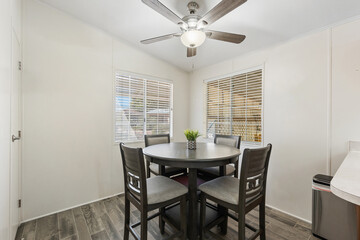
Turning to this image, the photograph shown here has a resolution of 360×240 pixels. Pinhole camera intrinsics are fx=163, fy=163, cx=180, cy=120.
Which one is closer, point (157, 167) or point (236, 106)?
point (157, 167)

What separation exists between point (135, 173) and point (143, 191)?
6.6 inches

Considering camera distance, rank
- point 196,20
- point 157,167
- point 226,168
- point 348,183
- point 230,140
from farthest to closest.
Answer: point 230,140, point 157,167, point 226,168, point 196,20, point 348,183

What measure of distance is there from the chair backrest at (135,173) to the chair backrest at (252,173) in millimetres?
809

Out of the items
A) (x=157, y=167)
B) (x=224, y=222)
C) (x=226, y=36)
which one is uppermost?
(x=226, y=36)

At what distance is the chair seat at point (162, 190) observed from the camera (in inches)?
57.2

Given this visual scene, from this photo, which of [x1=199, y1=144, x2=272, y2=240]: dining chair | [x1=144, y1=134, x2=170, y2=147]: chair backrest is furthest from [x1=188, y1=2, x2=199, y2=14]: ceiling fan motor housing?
[x1=144, y1=134, x2=170, y2=147]: chair backrest

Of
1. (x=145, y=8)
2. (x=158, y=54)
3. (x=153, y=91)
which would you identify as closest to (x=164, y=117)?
(x=153, y=91)

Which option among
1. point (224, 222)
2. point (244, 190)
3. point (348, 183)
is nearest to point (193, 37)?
point (244, 190)

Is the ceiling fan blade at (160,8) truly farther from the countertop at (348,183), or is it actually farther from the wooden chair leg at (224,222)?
the wooden chair leg at (224,222)

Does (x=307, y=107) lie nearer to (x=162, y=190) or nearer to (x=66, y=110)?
(x=162, y=190)

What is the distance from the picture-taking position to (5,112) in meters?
1.42

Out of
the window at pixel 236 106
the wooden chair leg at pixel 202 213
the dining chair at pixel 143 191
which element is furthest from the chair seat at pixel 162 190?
the window at pixel 236 106

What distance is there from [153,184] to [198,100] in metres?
2.44

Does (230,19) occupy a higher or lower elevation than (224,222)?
higher
